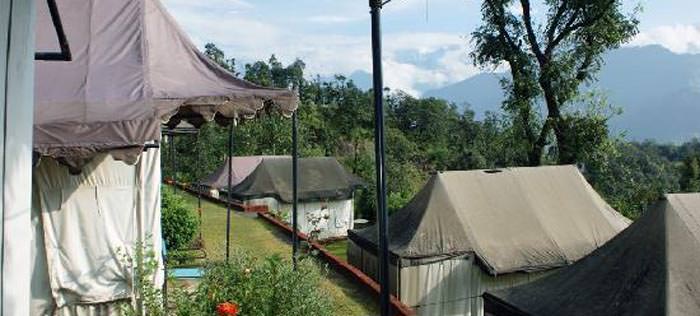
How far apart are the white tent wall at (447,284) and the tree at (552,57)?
274 inches

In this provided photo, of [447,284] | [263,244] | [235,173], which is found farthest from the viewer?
[235,173]

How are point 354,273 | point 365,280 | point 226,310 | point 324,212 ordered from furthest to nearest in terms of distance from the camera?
point 324,212 < point 354,273 < point 365,280 < point 226,310

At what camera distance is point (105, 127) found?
4.02 meters

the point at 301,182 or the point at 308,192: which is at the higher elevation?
the point at 301,182

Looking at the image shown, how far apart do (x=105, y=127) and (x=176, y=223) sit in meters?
7.08

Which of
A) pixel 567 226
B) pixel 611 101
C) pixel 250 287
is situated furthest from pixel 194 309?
pixel 611 101

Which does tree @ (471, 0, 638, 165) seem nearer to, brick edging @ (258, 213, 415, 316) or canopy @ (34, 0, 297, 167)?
brick edging @ (258, 213, 415, 316)

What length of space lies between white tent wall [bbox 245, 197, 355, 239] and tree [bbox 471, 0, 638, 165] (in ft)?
28.8

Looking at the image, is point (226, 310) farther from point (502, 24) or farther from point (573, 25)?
point (573, 25)

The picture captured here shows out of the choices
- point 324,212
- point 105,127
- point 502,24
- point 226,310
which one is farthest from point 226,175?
point 226,310

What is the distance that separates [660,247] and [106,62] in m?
5.97

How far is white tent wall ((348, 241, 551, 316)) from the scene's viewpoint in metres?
10.0

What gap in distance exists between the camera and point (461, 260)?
1038 cm

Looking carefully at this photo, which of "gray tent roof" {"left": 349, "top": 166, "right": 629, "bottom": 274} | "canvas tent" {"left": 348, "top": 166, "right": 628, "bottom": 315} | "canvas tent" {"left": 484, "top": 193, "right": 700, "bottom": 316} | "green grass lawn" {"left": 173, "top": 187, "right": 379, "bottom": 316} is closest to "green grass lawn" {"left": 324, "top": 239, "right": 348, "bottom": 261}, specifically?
"green grass lawn" {"left": 173, "top": 187, "right": 379, "bottom": 316}
